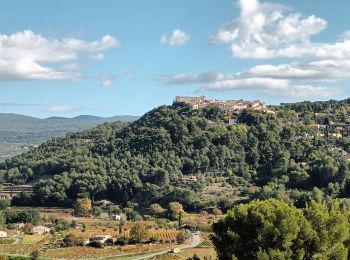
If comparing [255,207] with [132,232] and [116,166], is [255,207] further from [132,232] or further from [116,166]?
[116,166]

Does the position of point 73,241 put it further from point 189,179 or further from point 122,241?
point 189,179

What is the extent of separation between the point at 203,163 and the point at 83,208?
21.5m

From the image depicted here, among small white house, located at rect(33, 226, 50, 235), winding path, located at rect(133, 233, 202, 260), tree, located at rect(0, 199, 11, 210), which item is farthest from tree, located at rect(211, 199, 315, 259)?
tree, located at rect(0, 199, 11, 210)

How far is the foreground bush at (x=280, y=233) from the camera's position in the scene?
60.3ft

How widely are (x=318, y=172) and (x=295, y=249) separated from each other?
5834 cm

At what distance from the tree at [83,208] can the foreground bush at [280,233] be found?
55709mm

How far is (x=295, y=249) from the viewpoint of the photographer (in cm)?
1873

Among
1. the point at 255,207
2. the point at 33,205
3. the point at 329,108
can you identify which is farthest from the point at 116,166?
the point at 255,207

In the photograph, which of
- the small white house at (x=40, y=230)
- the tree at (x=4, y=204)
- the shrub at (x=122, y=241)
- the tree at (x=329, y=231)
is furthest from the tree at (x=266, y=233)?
the tree at (x=4, y=204)

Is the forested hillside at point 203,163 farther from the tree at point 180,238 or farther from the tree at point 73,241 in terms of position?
the tree at point 73,241

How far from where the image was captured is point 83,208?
7381 centimetres

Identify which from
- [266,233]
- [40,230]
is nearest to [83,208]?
[40,230]

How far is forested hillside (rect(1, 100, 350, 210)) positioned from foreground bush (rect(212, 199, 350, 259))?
141 ft

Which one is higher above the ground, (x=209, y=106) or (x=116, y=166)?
(x=209, y=106)
